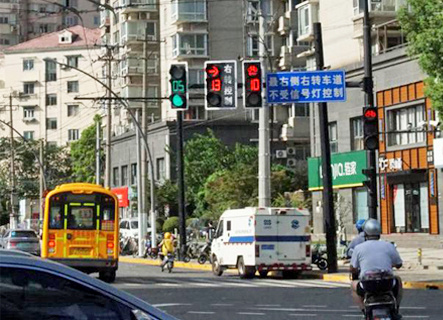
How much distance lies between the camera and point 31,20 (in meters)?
141

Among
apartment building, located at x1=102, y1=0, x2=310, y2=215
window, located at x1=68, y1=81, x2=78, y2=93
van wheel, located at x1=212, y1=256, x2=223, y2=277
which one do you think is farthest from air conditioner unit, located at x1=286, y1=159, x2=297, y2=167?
window, located at x1=68, y1=81, x2=78, y2=93

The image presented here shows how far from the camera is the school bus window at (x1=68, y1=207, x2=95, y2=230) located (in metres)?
35.2

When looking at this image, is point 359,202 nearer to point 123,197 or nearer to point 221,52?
point 123,197

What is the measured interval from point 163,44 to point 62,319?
246 feet

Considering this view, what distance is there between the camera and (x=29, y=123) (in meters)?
119

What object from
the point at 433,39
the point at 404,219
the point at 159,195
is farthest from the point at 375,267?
the point at 159,195

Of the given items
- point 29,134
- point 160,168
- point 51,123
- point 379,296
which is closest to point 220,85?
point 379,296

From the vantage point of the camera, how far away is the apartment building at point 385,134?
162 ft

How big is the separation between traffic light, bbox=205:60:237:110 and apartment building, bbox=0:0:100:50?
355 feet

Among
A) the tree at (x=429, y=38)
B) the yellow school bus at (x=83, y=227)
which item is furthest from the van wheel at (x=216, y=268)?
the tree at (x=429, y=38)

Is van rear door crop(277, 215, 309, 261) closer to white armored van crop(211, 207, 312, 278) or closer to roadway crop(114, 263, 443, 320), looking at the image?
white armored van crop(211, 207, 312, 278)

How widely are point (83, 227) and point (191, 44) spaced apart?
43113 millimetres

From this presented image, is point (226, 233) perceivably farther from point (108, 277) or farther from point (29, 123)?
point (29, 123)

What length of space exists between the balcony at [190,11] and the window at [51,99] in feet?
147
